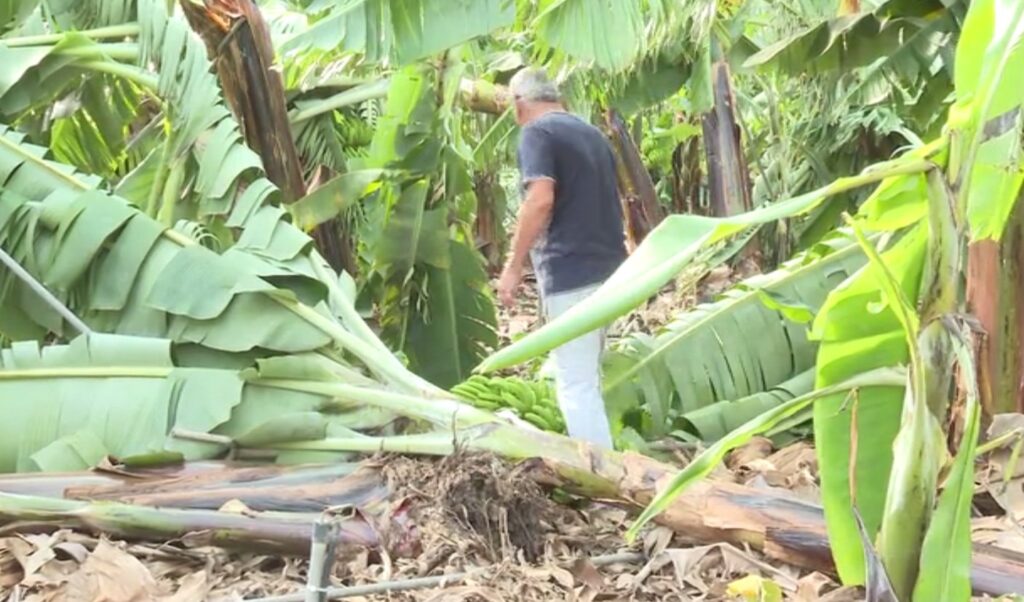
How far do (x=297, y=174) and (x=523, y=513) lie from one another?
2.02m

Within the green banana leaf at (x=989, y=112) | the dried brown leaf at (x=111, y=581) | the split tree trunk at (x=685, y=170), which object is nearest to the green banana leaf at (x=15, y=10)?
the dried brown leaf at (x=111, y=581)

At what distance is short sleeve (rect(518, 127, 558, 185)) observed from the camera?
2.89 m

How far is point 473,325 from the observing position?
3.98m

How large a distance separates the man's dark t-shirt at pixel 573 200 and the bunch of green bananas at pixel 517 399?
1.30 feet

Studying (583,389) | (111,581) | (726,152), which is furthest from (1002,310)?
(726,152)

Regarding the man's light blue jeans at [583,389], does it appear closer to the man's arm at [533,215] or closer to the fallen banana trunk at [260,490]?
the man's arm at [533,215]

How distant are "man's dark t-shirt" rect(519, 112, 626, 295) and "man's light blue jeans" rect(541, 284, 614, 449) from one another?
0.24 m

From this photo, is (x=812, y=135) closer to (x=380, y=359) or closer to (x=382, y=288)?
(x=382, y=288)

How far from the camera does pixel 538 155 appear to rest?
9.50 feet

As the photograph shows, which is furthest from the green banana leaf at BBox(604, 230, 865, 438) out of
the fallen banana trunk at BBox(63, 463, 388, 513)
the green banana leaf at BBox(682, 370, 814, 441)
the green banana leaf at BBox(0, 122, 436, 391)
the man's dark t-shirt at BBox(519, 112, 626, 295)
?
the fallen banana trunk at BBox(63, 463, 388, 513)

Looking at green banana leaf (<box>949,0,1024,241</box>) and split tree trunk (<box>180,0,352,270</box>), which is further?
split tree trunk (<box>180,0,352,270</box>)

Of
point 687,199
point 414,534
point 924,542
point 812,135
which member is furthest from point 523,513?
point 687,199

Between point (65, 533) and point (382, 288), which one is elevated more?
point (382, 288)

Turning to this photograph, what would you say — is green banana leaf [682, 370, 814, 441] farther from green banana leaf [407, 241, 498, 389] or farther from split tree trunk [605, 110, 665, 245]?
split tree trunk [605, 110, 665, 245]
